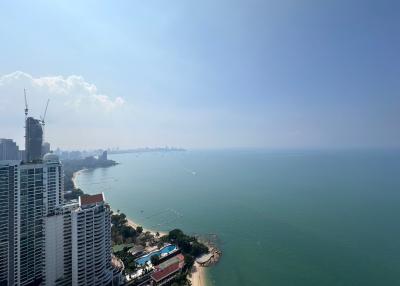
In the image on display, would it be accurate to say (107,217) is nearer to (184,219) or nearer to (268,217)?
(184,219)

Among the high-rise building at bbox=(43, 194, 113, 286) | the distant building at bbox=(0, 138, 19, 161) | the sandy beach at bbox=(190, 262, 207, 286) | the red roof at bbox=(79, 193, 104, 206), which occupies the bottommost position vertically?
the sandy beach at bbox=(190, 262, 207, 286)


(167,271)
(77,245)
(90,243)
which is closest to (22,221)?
(77,245)

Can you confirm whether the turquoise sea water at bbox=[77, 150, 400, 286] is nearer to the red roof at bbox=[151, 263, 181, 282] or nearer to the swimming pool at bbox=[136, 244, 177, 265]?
the red roof at bbox=[151, 263, 181, 282]

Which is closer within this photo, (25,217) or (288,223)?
(25,217)

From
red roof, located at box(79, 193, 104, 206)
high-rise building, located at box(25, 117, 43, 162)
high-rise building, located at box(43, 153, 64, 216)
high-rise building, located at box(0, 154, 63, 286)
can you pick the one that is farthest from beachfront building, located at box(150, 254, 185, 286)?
high-rise building, located at box(25, 117, 43, 162)

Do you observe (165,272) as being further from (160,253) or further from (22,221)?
(22,221)

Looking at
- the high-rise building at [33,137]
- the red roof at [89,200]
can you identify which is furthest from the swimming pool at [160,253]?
the high-rise building at [33,137]

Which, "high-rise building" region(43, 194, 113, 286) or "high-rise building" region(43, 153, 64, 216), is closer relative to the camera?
"high-rise building" region(43, 194, 113, 286)
